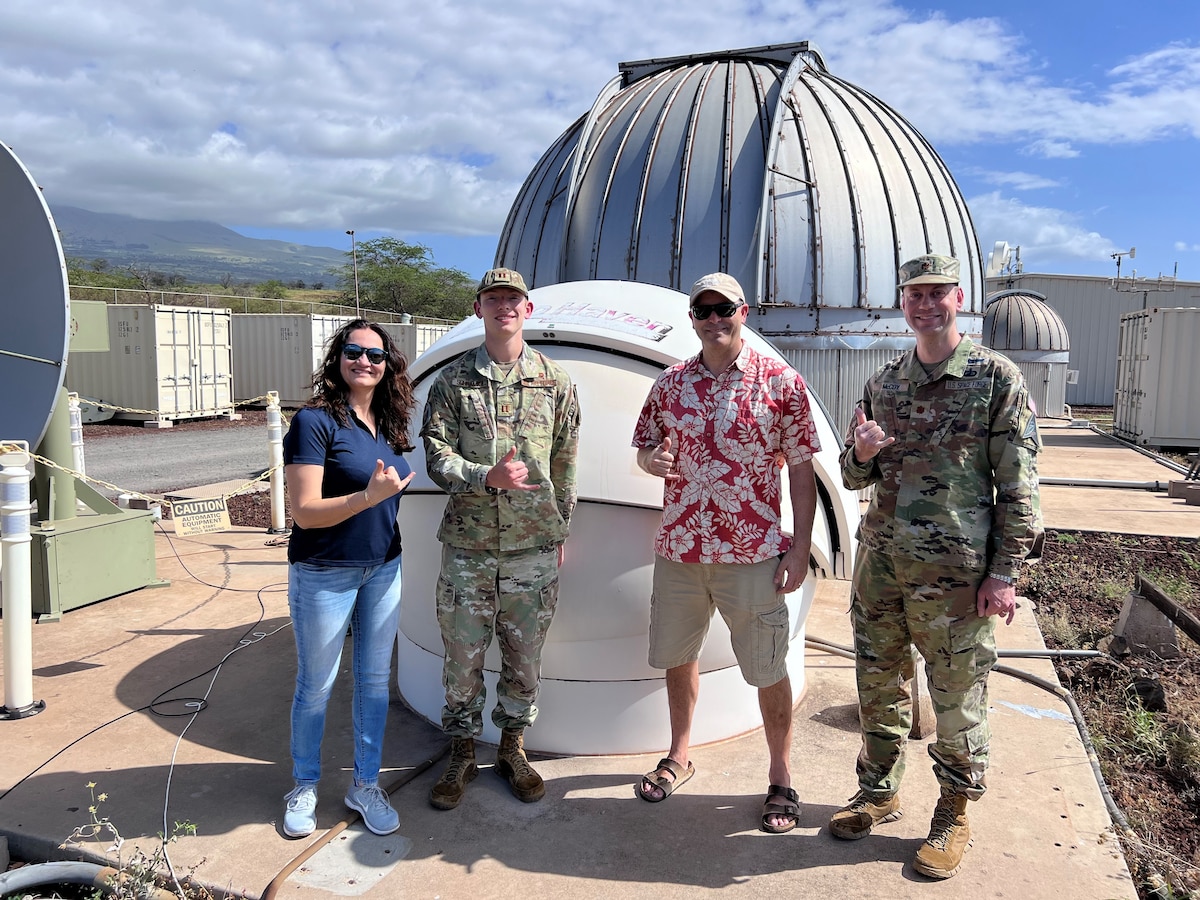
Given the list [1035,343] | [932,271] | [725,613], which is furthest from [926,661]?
[1035,343]

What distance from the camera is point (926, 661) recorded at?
3.16 m

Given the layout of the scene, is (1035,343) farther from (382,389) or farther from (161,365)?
(382,389)

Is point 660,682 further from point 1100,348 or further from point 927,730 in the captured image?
point 1100,348

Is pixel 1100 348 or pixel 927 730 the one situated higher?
pixel 1100 348

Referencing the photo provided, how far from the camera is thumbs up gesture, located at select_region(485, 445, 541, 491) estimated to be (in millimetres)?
3035

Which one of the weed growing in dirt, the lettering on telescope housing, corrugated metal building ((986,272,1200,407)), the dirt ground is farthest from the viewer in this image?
corrugated metal building ((986,272,1200,407))

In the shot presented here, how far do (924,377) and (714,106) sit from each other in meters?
6.72

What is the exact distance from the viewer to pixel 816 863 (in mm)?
3102

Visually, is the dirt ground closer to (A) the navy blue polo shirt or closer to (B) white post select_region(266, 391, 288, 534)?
(A) the navy blue polo shirt

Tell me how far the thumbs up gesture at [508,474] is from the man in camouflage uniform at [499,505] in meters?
0.18

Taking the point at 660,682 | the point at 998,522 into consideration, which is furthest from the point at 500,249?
the point at 998,522

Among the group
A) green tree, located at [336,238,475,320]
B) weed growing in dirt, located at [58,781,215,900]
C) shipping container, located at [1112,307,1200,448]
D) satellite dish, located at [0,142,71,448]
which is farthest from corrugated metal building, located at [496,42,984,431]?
green tree, located at [336,238,475,320]

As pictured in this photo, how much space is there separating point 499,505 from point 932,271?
187 cm

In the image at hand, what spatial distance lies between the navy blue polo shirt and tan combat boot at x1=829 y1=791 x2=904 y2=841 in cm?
212
